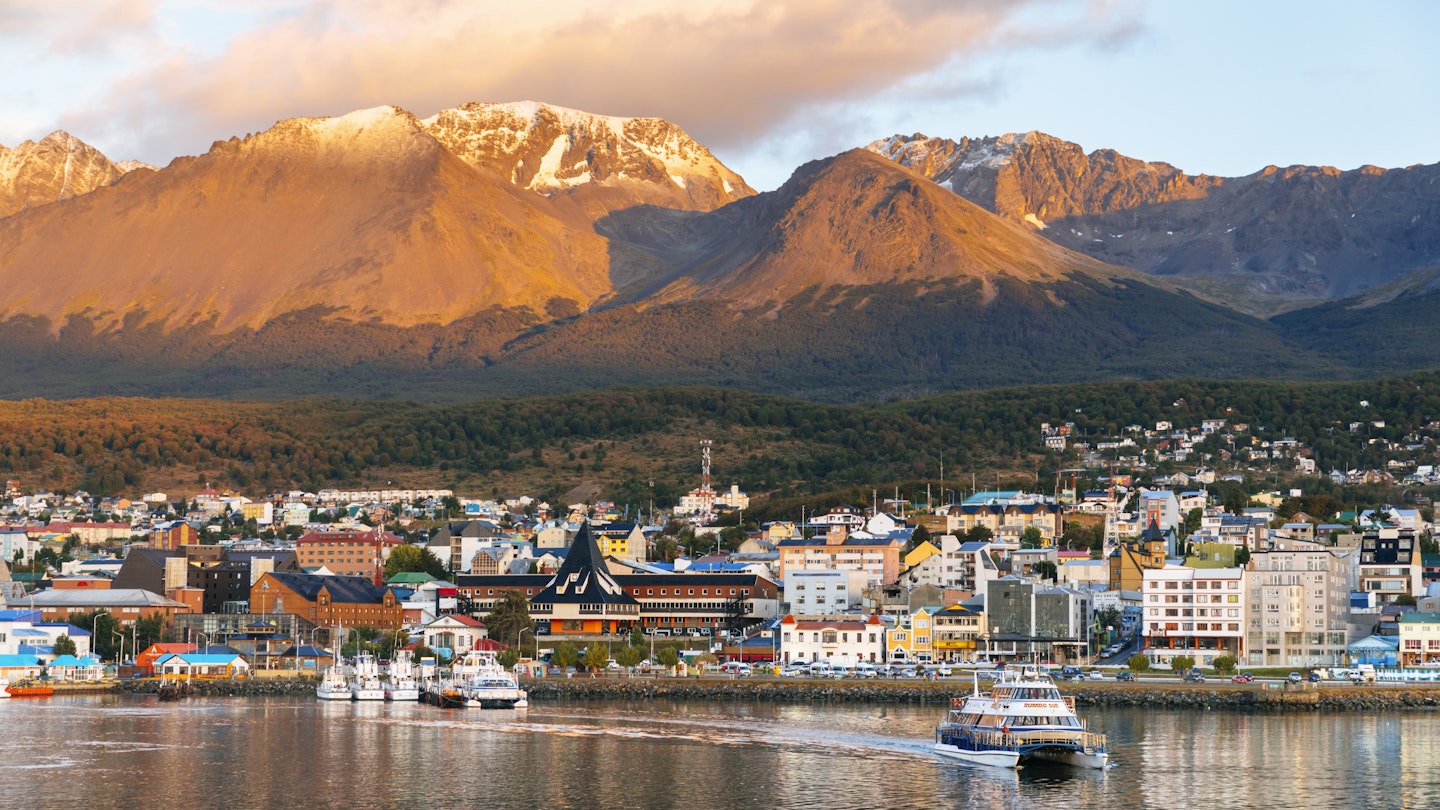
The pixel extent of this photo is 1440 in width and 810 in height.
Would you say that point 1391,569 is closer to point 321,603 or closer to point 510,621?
point 510,621

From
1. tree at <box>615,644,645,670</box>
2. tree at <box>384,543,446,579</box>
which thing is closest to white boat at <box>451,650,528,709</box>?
tree at <box>615,644,645,670</box>

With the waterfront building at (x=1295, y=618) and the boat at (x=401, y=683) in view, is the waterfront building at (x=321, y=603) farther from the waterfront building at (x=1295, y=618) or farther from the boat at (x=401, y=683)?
the waterfront building at (x=1295, y=618)

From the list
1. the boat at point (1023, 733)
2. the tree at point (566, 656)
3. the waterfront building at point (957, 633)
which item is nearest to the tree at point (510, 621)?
the tree at point (566, 656)

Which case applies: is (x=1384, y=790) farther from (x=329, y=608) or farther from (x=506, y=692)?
(x=329, y=608)

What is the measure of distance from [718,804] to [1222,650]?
1970 inches

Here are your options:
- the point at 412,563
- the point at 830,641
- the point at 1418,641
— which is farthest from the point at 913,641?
the point at 412,563

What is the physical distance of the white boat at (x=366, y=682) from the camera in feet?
324

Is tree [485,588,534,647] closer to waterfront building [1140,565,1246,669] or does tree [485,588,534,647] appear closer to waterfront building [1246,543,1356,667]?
waterfront building [1140,565,1246,669]

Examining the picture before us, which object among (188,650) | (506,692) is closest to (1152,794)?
(506,692)

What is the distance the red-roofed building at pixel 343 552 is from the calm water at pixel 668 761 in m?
58.0

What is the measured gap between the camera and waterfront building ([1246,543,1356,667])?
10269cm

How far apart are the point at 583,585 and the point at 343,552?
3511cm

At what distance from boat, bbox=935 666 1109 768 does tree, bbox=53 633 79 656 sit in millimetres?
55520

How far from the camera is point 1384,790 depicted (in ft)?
207
